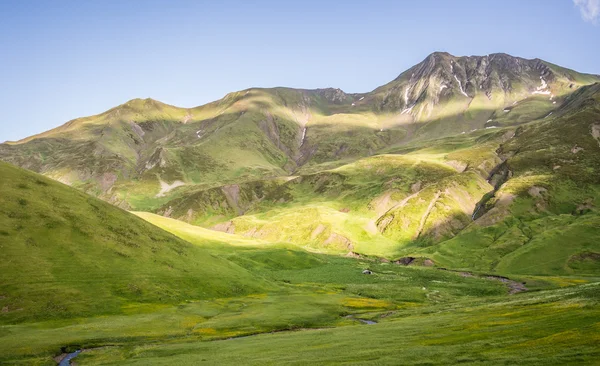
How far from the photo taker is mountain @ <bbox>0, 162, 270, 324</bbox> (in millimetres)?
77350

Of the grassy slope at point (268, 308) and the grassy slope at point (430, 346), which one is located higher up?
the grassy slope at point (430, 346)

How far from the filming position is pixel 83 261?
3615 inches

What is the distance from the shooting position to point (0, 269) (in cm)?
7919

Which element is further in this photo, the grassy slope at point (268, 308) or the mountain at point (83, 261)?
the mountain at point (83, 261)

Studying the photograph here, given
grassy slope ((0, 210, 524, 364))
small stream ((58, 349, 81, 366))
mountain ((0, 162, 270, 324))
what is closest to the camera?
small stream ((58, 349, 81, 366))

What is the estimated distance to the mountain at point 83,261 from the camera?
7735 cm

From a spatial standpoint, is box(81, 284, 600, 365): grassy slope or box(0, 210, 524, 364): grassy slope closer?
box(81, 284, 600, 365): grassy slope

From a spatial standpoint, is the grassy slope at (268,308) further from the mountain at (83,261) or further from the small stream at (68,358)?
the mountain at (83,261)

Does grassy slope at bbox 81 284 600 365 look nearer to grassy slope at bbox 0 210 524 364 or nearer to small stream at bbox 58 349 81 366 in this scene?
small stream at bbox 58 349 81 366

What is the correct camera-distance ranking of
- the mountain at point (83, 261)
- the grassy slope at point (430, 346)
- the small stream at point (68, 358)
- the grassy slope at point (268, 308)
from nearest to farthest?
the grassy slope at point (430, 346)
the small stream at point (68, 358)
the grassy slope at point (268, 308)
the mountain at point (83, 261)

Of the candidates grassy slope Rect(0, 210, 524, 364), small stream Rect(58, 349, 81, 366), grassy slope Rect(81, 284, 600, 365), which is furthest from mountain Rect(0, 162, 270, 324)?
grassy slope Rect(81, 284, 600, 365)

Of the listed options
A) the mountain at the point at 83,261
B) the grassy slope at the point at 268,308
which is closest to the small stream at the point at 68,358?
the grassy slope at the point at 268,308

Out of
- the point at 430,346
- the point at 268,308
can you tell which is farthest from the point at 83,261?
the point at 430,346

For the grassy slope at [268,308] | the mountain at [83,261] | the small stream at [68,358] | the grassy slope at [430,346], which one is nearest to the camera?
the grassy slope at [430,346]
